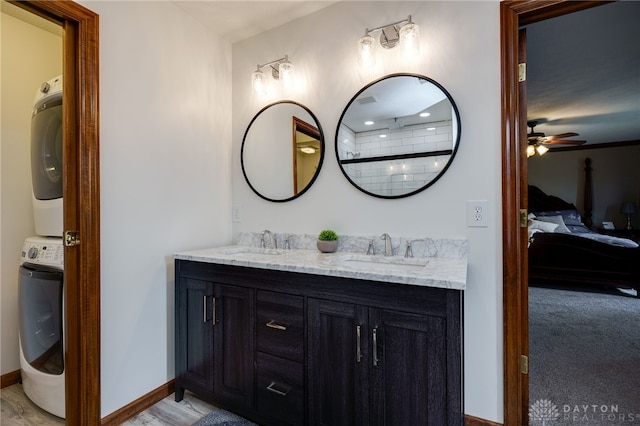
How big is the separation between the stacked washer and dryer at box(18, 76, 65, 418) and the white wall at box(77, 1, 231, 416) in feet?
0.95

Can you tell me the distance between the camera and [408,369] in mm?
1204

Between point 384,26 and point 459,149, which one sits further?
point 384,26

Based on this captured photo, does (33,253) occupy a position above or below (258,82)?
below

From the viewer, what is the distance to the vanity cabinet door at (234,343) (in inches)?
62.4

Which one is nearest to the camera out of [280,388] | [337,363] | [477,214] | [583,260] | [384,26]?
[337,363]

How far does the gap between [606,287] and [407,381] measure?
445 centimetres

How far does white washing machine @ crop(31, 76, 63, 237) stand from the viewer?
1.70 m

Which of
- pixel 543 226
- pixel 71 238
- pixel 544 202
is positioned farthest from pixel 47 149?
pixel 544 202

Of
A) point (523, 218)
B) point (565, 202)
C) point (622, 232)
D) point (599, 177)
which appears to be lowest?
point (622, 232)

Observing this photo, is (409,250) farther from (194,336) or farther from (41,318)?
(41,318)

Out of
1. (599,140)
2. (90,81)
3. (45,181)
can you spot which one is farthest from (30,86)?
(599,140)

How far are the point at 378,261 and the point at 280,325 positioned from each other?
2.06 ft

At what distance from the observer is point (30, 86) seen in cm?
216

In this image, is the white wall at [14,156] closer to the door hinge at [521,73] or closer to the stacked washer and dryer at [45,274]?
the stacked washer and dryer at [45,274]
